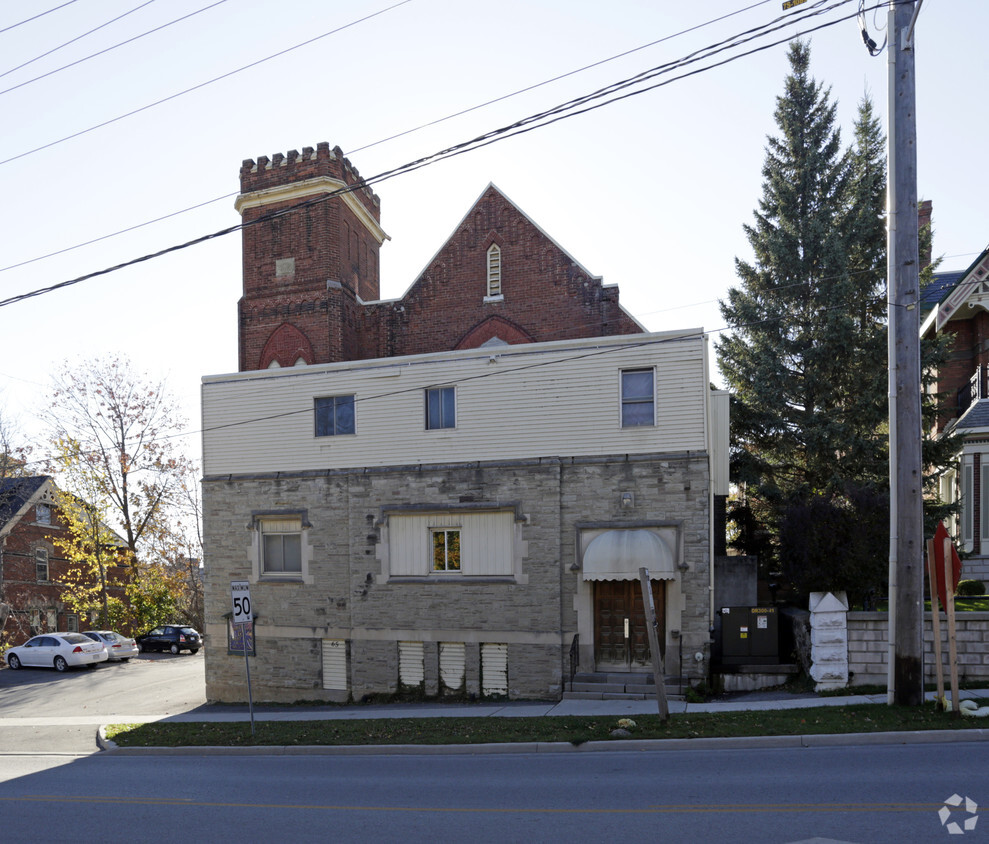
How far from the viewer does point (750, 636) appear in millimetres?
16984

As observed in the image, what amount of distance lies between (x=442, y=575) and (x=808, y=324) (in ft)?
49.0

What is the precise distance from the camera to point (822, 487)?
25.4 metres

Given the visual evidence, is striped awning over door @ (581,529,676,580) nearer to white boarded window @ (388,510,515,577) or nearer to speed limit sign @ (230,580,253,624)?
white boarded window @ (388,510,515,577)

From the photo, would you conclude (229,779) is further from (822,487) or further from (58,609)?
(58,609)

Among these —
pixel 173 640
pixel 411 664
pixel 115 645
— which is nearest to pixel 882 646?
pixel 411 664

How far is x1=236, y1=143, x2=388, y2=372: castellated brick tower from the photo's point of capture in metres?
26.0

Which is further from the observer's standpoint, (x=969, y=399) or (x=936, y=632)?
(x=969, y=399)

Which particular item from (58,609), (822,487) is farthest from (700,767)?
(58,609)

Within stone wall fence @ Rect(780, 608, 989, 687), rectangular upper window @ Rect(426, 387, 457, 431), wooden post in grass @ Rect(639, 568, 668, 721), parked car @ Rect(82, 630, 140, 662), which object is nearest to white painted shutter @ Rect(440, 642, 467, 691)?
rectangular upper window @ Rect(426, 387, 457, 431)

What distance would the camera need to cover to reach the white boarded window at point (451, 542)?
1911cm

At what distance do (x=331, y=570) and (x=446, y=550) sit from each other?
326cm

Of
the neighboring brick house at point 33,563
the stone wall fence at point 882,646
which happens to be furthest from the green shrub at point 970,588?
the neighboring brick house at point 33,563

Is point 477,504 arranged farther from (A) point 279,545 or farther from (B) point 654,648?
(B) point 654,648

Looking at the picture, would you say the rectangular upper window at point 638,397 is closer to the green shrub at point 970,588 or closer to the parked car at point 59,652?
the green shrub at point 970,588
